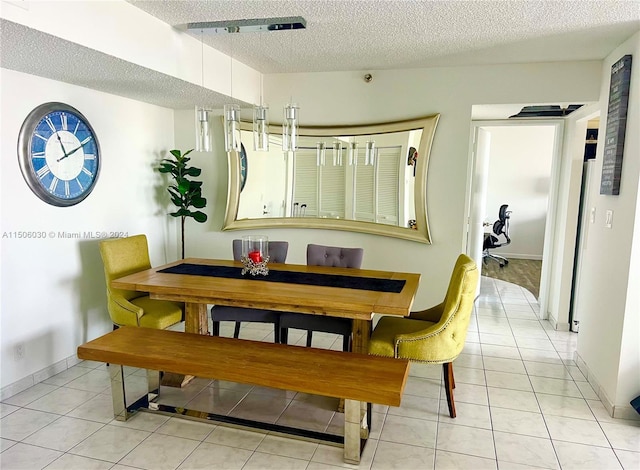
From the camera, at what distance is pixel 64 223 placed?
329cm

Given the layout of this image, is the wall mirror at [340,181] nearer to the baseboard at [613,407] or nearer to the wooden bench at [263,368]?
the baseboard at [613,407]

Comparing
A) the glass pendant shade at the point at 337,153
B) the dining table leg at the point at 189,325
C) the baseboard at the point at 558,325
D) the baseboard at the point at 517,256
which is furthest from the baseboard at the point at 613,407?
the baseboard at the point at 517,256

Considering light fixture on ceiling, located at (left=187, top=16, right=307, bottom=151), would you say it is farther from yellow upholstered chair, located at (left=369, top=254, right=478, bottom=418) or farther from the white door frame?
the white door frame

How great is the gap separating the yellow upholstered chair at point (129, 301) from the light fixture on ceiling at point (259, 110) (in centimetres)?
126

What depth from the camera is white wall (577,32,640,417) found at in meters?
2.65

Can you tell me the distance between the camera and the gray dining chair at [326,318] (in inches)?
121

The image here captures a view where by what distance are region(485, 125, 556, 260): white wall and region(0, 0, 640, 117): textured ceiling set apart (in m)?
4.85

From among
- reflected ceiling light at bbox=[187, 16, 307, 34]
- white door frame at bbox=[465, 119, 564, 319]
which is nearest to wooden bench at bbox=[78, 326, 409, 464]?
reflected ceiling light at bbox=[187, 16, 307, 34]

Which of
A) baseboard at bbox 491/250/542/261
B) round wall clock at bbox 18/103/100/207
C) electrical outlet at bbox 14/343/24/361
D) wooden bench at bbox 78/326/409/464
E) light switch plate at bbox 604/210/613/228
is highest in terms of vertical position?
round wall clock at bbox 18/103/100/207

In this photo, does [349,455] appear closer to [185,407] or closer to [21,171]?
[185,407]

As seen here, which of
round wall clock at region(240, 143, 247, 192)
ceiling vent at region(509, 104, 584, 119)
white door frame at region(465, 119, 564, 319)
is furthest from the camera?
round wall clock at region(240, 143, 247, 192)

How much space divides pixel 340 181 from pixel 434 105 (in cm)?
113

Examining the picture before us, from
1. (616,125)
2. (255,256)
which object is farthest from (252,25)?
(616,125)

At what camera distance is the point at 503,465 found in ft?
7.45
